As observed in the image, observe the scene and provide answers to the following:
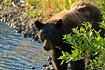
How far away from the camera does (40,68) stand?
22.7ft

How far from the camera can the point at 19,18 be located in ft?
40.5

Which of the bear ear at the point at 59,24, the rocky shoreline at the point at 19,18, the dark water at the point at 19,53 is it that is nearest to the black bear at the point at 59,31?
the bear ear at the point at 59,24

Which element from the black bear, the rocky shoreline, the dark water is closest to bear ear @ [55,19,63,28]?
the black bear

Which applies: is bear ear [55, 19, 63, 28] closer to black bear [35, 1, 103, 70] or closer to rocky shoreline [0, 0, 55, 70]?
black bear [35, 1, 103, 70]

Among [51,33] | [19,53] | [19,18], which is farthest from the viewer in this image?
[19,18]

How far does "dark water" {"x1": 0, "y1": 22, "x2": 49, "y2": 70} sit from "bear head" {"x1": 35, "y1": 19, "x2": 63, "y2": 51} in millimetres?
1707

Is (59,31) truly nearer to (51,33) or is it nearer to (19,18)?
(51,33)

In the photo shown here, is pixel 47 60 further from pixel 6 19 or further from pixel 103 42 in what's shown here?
pixel 6 19

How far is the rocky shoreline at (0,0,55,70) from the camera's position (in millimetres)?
10438

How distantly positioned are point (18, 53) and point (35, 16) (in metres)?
3.53

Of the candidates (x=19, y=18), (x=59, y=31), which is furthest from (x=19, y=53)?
(x=19, y=18)

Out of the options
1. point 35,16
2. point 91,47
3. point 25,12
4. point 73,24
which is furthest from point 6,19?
point 91,47

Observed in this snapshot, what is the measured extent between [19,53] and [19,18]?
14.8 feet

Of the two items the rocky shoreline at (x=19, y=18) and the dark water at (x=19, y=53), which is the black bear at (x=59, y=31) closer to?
the dark water at (x=19, y=53)
